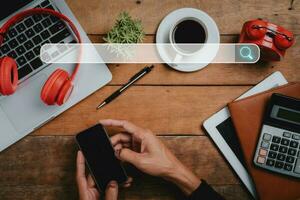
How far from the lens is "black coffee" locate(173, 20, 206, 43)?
3.14 ft

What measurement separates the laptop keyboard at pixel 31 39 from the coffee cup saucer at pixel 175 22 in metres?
0.23

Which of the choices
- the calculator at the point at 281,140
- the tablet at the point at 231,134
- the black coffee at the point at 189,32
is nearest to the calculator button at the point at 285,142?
the calculator at the point at 281,140

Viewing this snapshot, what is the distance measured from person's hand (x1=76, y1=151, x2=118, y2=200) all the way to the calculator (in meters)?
0.34

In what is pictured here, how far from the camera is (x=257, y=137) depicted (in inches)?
38.9

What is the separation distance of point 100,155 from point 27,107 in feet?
0.69

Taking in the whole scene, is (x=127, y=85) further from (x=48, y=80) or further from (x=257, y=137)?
(x=257, y=137)

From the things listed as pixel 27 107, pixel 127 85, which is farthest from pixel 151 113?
pixel 27 107

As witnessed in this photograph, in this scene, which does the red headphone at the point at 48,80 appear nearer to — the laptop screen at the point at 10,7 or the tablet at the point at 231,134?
the laptop screen at the point at 10,7

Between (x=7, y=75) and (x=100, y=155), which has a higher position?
(x=7, y=75)

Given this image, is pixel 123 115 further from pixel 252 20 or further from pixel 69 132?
pixel 252 20

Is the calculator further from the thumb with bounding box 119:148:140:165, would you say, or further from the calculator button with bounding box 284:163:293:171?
the thumb with bounding box 119:148:140:165

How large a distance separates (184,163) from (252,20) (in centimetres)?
38

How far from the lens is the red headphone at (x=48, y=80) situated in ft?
2.95

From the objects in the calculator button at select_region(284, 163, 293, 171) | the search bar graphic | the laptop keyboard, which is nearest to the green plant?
the search bar graphic
